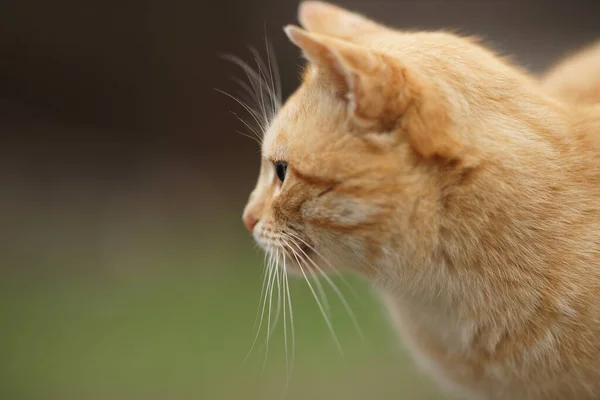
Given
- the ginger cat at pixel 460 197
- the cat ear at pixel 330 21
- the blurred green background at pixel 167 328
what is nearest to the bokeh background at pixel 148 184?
the blurred green background at pixel 167 328

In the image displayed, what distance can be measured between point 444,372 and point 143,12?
197 centimetres

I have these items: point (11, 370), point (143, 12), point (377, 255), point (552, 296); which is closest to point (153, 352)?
point (11, 370)

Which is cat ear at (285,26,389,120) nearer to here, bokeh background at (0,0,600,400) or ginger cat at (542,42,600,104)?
ginger cat at (542,42,600,104)

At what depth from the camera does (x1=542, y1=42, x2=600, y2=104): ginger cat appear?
1007mm

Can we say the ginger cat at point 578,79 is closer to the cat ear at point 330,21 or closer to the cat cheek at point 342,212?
the cat ear at point 330,21

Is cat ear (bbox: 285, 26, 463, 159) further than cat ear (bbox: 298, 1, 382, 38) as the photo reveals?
No

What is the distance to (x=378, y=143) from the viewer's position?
0.74 m

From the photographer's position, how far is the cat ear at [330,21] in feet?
3.28


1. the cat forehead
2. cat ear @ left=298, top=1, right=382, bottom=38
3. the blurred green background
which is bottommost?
the blurred green background

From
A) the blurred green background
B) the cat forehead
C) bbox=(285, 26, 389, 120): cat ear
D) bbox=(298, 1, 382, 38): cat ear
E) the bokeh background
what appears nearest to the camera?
bbox=(285, 26, 389, 120): cat ear

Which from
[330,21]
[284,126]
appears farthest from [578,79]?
[284,126]

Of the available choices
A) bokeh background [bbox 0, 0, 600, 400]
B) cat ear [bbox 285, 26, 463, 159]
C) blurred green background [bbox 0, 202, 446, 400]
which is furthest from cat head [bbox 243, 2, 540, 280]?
bokeh background [bbox 0, 0, 600, 400]

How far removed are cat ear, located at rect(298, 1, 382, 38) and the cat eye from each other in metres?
0.27

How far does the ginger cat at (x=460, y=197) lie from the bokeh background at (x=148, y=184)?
0.77 metres
